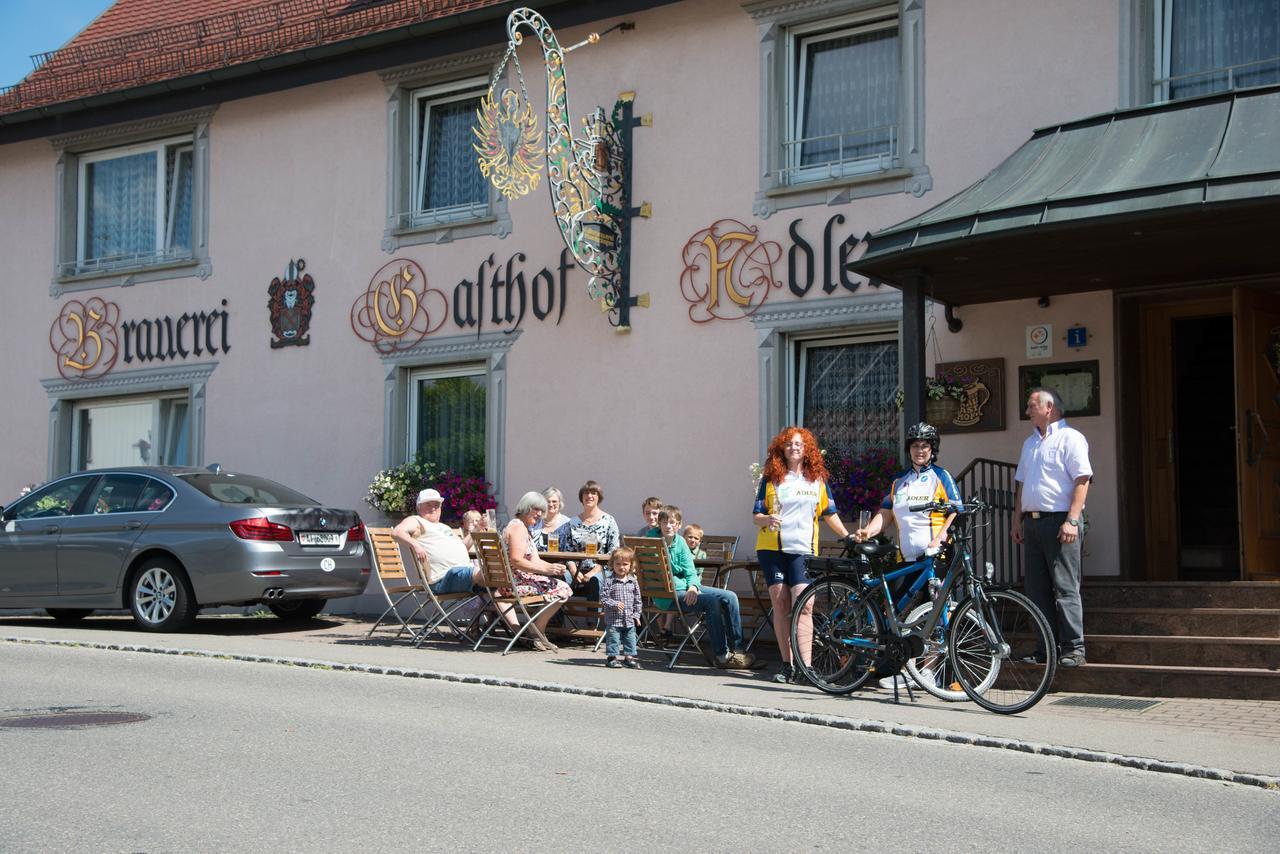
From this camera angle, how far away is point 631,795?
6199 millimetres

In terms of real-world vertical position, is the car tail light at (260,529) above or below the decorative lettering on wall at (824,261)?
below

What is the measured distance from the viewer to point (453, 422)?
16.2 m

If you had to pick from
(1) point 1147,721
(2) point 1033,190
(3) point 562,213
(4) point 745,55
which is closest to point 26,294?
(3) point 562,213

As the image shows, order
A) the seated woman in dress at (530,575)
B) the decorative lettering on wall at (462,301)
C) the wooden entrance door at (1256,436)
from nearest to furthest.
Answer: the wooden entrance door at (1256,436) → the seated woman in dress at (530,575) → the decorative lettering on wall at (462,301)

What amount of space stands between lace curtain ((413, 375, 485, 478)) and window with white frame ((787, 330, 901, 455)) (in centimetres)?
377

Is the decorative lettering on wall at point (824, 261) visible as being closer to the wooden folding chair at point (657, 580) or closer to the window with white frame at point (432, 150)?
the wooden folding chair at point (657, 580)

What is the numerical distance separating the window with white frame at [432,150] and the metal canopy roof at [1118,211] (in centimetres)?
631

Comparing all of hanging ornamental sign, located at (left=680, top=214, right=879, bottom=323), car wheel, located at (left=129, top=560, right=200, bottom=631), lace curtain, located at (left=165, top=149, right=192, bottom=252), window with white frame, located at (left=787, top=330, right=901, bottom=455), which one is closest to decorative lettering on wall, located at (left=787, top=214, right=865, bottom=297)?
hanging ornamental sign, located at (left=680, top=214, right=879, bottom=323)

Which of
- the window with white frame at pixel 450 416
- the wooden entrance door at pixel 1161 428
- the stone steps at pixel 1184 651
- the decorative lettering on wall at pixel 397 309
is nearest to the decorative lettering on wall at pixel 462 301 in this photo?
the decorative lettering on wall at pixel 397 309

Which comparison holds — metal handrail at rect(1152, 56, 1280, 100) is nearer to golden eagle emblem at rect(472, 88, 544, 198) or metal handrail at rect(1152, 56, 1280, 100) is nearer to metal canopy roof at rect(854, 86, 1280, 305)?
metal canopy roof at rect(854, 86, 1280, 305)

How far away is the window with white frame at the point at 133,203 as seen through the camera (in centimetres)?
1814

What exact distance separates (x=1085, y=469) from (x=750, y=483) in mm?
4521

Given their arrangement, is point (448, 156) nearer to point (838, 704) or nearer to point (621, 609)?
point (621, 609)

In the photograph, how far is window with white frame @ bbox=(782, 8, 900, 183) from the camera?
13461 millimetres
